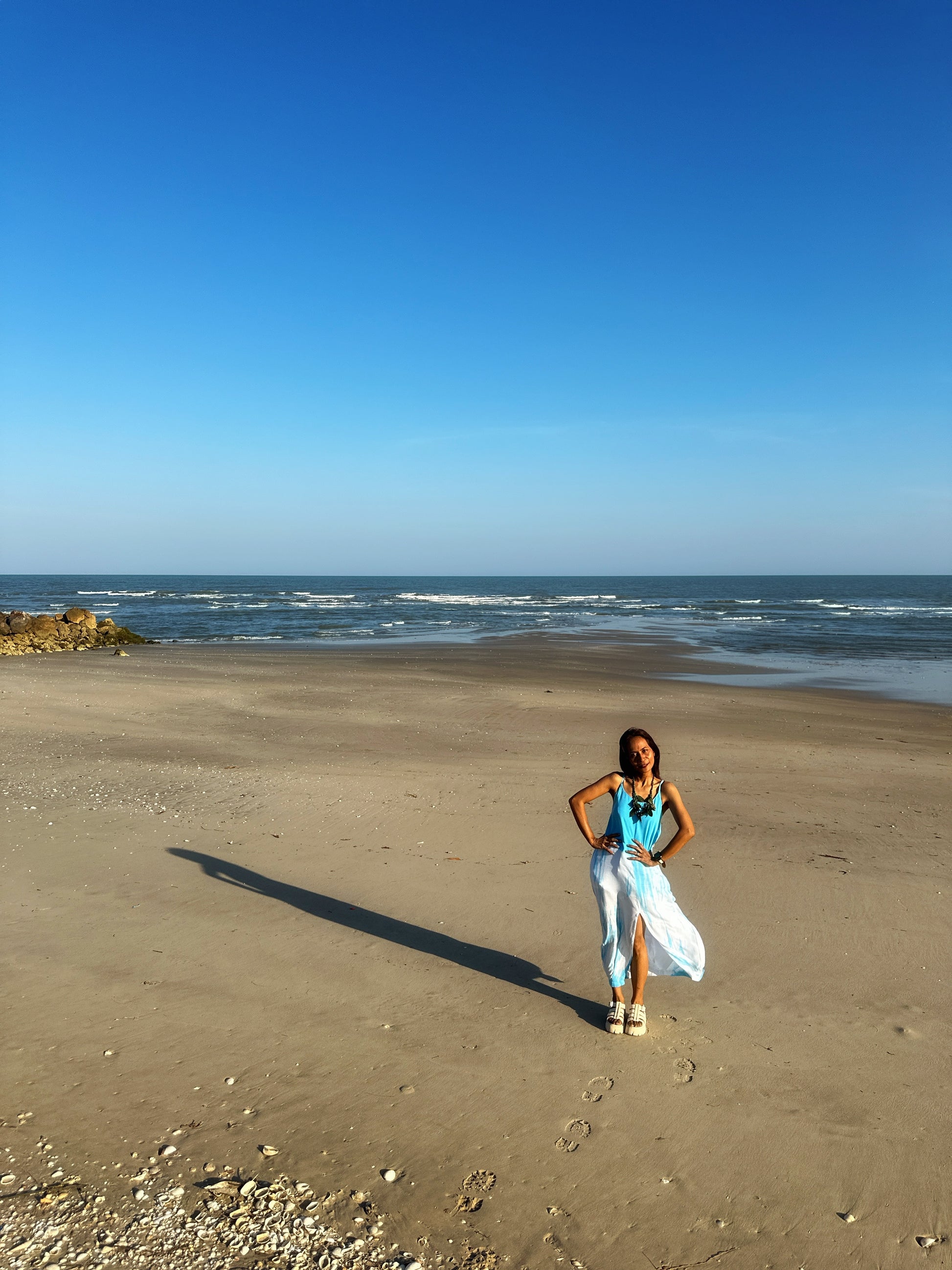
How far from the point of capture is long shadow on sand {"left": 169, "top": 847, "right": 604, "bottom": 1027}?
4770mm

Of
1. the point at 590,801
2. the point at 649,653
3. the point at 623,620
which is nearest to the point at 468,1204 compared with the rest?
the point at 590,801

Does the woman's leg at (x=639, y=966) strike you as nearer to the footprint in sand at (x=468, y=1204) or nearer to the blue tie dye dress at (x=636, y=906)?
the blue tie dye dress at (x=636, y=906)

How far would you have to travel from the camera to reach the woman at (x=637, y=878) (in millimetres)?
4012

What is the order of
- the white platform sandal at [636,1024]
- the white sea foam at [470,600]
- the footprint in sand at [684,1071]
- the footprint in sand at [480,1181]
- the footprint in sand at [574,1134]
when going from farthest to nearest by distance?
1. the white sea foam at [470,600]
2. the white platform sandal at [636,1024]
3. the footprint in sand at [684,1071]
4. the footprint in sand at [574,1134]
5. the footprint in sand at [480,1181]

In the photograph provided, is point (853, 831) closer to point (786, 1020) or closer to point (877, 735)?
point (786, 1020)

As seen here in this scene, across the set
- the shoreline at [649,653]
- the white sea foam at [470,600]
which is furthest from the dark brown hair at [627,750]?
the white sea foam at [470,600]

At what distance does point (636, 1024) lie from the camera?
4.23m

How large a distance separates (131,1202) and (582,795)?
8.46ft

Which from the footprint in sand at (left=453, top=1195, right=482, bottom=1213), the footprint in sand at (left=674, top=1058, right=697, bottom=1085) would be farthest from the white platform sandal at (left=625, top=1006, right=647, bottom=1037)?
the footprint in sand at (left=453, top=1195, right=482, bottom=1213)

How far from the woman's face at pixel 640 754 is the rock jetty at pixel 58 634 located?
2568 cm

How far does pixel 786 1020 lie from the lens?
4.41 metres

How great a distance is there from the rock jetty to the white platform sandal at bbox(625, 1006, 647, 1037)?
25535 millimetres

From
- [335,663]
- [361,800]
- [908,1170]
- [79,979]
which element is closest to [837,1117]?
[908,1170]

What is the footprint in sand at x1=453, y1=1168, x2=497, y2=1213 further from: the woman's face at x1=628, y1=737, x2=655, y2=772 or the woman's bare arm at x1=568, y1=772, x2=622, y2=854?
the woman's face at x1=628, y1=737, x2=655, y2=772
